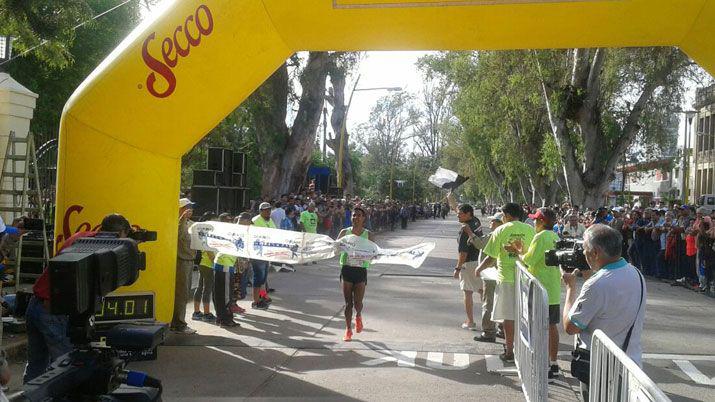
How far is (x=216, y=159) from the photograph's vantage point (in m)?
15.2

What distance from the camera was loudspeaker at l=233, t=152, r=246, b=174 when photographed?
628 inches

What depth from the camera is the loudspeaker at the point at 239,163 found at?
1596 centimetres

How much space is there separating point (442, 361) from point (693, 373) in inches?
101

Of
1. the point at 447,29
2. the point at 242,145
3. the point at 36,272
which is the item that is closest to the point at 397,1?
the point at 447,29

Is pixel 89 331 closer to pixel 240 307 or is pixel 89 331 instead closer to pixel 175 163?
pixel 175 163

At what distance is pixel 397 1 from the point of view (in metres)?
7.50

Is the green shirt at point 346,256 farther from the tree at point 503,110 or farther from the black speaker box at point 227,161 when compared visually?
the tree at point 503,110

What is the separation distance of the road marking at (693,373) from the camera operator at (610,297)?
136 inches

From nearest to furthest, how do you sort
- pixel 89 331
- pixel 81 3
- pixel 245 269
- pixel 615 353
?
pixel 615 353 → pixel 89 331 → pixel 81 3 → pixel 245 269

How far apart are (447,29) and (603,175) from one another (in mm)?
20379

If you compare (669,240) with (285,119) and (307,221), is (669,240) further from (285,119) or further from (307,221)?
(285,119)

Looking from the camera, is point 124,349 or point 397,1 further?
point 397,1

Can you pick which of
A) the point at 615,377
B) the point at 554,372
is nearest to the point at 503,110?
the point at 554,372

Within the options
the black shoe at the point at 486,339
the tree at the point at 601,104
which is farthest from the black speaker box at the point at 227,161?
the tree at the point at 601,104
